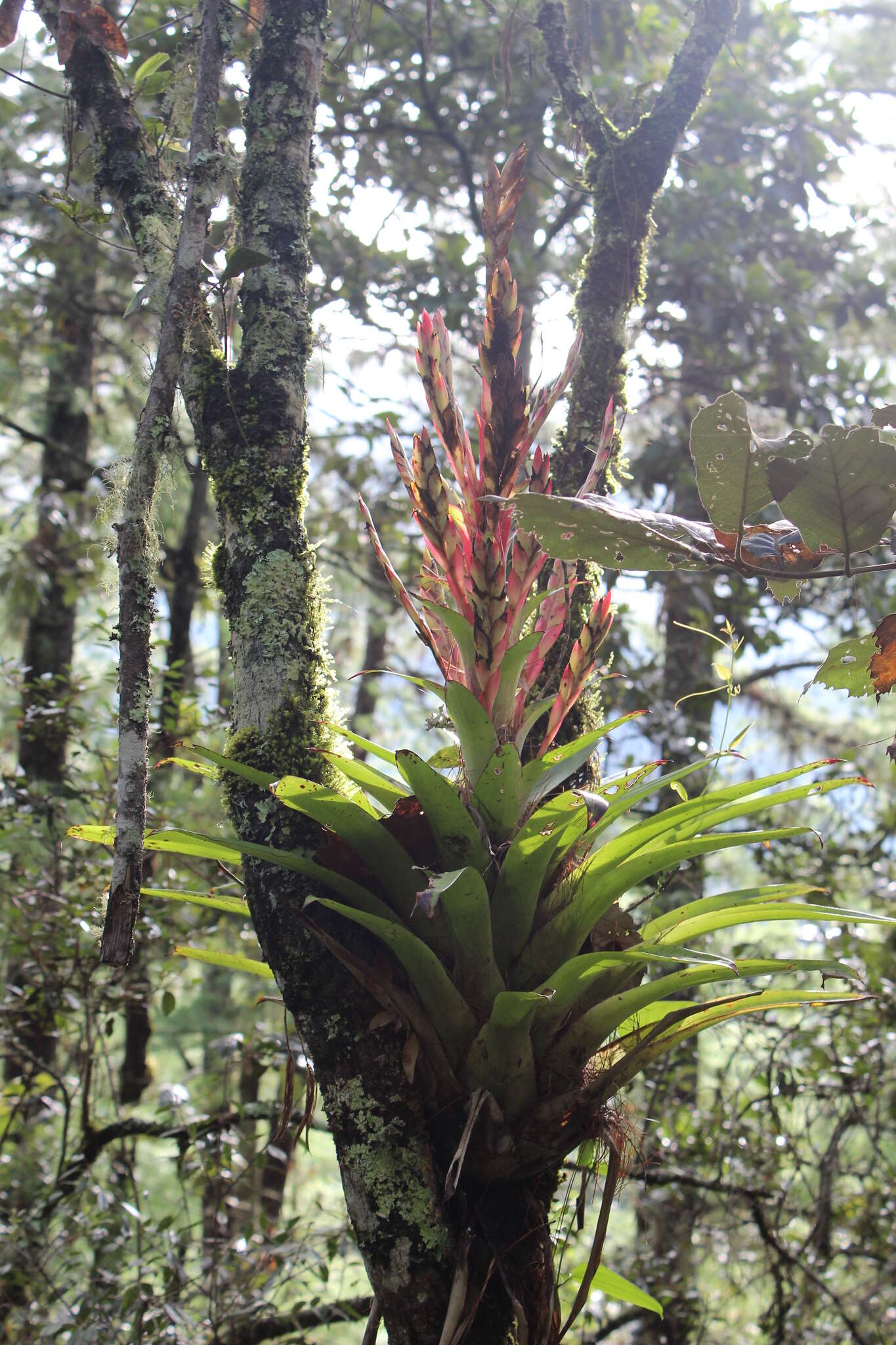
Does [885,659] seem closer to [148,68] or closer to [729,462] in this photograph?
[729,462]

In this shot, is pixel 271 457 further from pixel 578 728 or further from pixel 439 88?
pixel 439 88

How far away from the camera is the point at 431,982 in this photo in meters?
1.07

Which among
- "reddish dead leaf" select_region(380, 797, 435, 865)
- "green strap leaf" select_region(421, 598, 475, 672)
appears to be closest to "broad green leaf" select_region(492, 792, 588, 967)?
"reddish dead leaf" select_region(380, 797, 435, 865)

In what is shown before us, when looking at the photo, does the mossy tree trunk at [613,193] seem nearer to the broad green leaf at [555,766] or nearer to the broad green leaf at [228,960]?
the broad green leaf at [555,766]

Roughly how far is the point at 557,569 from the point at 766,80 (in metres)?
4.88

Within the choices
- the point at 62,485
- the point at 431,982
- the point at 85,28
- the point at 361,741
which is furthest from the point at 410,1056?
the point at 62,485

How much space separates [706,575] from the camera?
12.8 ft

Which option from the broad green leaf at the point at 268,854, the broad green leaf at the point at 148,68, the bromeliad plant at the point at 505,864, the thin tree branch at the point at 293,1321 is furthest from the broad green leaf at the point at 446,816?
the thin tree branch at the point at 293,1321

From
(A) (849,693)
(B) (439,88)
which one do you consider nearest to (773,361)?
(B) (439,88)

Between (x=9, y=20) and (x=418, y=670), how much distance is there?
553 cm

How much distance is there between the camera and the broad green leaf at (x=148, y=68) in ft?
5.36

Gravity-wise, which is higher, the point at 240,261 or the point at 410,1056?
the point at 240,261

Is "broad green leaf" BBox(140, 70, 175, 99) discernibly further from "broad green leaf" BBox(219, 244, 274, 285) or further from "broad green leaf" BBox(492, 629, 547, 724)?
"broad green leaf" BBox(492, 629, 547, 724)

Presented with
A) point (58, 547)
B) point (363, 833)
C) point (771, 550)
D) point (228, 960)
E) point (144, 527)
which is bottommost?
point (228, 960)
